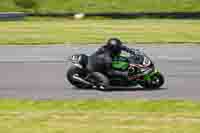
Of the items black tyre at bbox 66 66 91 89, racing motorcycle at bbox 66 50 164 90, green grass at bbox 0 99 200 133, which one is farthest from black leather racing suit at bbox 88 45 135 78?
green grass at bbox 0 99 200 133

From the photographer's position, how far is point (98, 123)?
11672 mm

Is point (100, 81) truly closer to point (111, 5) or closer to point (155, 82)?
point (155, 82)

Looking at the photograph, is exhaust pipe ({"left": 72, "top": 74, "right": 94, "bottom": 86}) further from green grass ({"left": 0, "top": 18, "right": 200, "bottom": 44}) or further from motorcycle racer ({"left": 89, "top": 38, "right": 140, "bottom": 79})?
green grass ({"left": 0, "top": 18, "right": 200, "bottom": 44})

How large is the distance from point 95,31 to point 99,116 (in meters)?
23.8

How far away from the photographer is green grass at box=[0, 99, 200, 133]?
11.1 metres

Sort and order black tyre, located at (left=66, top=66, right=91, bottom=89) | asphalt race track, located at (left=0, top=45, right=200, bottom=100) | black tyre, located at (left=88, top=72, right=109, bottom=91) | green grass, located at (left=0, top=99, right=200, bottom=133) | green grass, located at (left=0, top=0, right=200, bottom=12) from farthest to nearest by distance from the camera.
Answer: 1. green grass, located at (left=0, top=0, right=200, bottom=12)
2. black tyre, located at (left=66, top=66, right=91, bottom=89)
3. black tyre, located at (left=88, top=72, right=109, bottom=91)
4. asphalt race track, located at (left=0, top=45, right=200, bottom=100)
5. green grass, located at (left=0, top=99, right=200, bottom=133)

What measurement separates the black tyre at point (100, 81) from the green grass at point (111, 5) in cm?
3286

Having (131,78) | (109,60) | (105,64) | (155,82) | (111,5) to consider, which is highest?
(109,60)

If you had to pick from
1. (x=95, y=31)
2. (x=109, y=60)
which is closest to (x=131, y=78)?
(x=109, y=60)

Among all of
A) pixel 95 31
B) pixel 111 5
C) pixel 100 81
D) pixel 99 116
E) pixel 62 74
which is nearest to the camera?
pixel 99 116

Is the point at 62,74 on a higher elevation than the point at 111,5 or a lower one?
higher

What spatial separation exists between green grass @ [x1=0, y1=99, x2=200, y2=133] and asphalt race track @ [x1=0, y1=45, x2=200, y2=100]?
4.24 ft

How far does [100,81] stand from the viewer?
1725cm

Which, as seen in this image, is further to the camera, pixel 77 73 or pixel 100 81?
pixel 77 73
